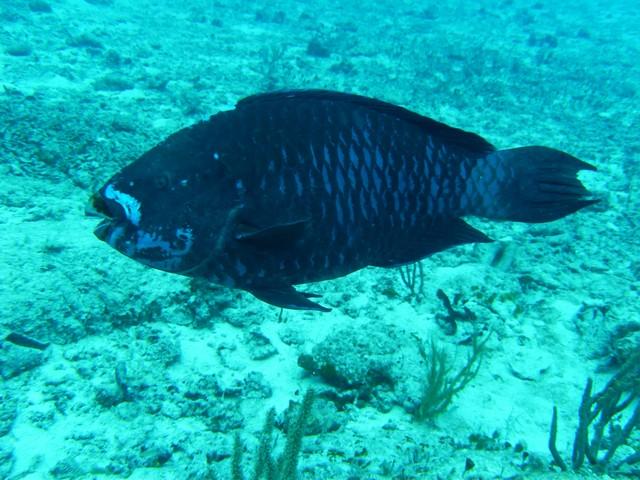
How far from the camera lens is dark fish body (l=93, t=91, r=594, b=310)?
1.83 meters

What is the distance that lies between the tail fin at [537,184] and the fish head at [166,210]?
1.30 m

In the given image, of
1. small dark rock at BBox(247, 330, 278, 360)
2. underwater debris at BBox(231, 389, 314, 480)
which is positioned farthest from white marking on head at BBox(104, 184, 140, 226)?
small dark rock at BBox(247, 330, 278, 360)

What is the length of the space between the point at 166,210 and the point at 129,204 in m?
0.15

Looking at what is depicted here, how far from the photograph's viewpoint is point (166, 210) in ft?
6.02

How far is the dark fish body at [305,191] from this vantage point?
6.01ft

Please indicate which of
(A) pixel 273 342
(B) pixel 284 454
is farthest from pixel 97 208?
(A) pixel 273 342

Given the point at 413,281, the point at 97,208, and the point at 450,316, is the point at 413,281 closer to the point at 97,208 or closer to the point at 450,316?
the point at 450,316

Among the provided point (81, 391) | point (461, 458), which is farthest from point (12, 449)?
point (461, 458)

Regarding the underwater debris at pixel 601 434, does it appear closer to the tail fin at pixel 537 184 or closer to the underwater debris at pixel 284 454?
the tail fin at pixel 537 184

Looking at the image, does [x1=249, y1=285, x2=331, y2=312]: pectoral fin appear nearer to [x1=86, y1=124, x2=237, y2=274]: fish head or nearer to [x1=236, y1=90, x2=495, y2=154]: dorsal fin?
[x1=86, y1=124, x2=237, y2=274]: fish head

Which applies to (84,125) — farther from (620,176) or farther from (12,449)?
(620,176)

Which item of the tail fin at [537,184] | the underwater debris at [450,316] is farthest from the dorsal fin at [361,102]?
the underwater debris at [450,316]

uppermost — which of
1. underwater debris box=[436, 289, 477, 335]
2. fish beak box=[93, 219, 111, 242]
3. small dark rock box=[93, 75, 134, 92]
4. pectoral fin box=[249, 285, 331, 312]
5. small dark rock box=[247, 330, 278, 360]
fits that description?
small dark rock box=[93, 75, 134, 92]

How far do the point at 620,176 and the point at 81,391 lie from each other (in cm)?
982
